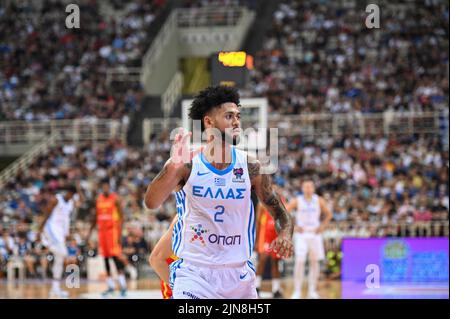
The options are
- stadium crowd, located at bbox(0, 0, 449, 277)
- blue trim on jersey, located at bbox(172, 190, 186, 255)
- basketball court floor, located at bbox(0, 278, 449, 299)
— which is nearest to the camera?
blue trim on jersey, located at bbox(172, 190, 186, 255)

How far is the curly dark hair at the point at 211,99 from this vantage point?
6.50 meters

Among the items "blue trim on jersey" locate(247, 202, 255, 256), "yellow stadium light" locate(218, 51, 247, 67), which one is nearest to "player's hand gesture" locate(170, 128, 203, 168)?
"blue trim on jersey" locate(247, 202, 255, 256)

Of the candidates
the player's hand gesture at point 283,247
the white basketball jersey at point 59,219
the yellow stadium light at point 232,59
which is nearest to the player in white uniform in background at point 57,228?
the white basketball jersey at point 59,219

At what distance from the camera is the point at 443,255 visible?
19.2m

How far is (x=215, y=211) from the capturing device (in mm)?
6293

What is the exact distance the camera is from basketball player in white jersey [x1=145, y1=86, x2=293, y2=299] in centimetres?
619

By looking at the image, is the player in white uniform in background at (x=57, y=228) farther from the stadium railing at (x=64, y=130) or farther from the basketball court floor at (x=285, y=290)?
the stadium railing at (x=64, y=130)

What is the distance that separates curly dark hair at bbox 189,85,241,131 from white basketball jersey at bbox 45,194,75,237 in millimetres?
10905

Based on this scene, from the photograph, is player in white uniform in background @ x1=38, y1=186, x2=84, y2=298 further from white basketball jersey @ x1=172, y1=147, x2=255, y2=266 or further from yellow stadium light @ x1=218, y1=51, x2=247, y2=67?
white basketball jersey @ x1=172, y1=147, x2=255, y2=266

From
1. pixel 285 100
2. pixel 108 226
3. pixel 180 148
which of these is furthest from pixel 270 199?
pixel 285 100

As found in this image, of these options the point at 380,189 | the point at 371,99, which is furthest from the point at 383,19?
the point at 380,189

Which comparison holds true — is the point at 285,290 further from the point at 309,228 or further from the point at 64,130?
the point at 64,130

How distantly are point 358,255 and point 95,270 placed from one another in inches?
236

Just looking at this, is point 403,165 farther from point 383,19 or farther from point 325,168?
point 383,19
